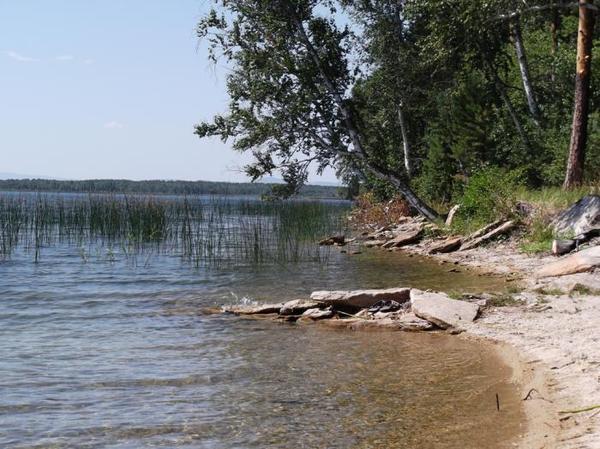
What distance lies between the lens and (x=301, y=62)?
65.4ft

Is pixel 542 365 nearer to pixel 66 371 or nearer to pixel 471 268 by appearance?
pixel 66 371

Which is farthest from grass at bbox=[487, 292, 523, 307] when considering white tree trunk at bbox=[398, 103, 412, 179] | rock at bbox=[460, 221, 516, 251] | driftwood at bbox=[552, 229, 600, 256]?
white tree trunk at bbox=[398, 103, 412, 179]

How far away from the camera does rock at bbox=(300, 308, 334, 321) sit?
8797 mm

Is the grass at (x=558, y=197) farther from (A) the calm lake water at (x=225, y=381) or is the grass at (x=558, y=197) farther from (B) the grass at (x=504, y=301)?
(B) the grass at (x=504, y=301)

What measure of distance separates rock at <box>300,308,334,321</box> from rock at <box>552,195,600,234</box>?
6.29 m

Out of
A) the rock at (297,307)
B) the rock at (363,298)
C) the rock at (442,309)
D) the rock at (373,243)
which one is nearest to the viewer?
the rock at (442,309)

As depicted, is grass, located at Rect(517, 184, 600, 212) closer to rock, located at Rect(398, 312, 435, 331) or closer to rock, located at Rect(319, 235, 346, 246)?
rock, located at Rect(319, 235, 346, 246)

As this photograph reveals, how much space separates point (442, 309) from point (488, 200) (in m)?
9.56

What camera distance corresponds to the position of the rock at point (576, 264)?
10.2 metres

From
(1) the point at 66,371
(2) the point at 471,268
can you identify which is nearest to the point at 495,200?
(2) the point at 471,268

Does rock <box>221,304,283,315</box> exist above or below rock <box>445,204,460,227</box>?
below

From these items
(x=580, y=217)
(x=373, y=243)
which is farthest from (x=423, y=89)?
(x=580, y=217)

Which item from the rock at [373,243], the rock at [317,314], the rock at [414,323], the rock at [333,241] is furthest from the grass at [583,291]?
the rock at [333,241]

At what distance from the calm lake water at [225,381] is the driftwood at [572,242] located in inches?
83.7
